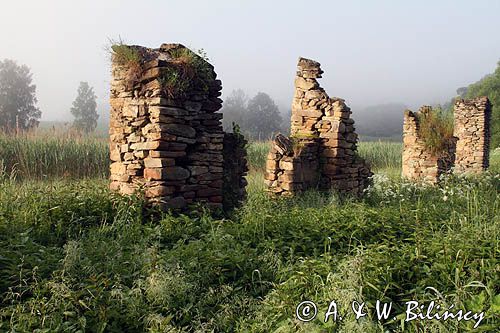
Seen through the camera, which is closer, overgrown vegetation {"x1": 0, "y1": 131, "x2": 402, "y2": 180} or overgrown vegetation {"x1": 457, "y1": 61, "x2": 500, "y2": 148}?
overgrown vegetation {"x1": 0, "y1": 131, "x2": 402, "y2": 180}

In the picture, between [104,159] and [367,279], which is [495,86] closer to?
[104,159]

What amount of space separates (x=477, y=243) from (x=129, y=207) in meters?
4.23

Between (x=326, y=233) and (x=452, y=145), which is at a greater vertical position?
(x=452, y=145)

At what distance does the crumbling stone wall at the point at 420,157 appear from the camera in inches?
540

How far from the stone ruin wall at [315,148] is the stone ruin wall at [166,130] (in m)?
1.82

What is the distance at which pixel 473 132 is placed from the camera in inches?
763

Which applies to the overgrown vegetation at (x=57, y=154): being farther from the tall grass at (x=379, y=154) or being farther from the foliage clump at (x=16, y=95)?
the foliage clump at (x=16, y=95)

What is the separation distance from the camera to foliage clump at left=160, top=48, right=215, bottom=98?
6852 mm

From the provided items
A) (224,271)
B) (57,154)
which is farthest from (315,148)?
(57,154)

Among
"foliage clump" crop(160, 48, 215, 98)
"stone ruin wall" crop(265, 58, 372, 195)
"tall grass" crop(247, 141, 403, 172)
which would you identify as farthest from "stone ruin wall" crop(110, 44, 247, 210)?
"tall grass" crop(247, 141, 403, 172)

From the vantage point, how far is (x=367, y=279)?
13.0 feet

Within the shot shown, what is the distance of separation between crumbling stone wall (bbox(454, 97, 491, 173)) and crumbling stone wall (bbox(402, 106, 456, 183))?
17.9 feet

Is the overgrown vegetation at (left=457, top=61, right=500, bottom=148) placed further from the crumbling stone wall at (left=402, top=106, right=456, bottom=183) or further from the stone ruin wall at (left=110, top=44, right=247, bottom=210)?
the stone ruin wall at (left=110, top=44, right=247, bottom=210)

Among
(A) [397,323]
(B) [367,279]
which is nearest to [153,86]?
(B) [367,279]
